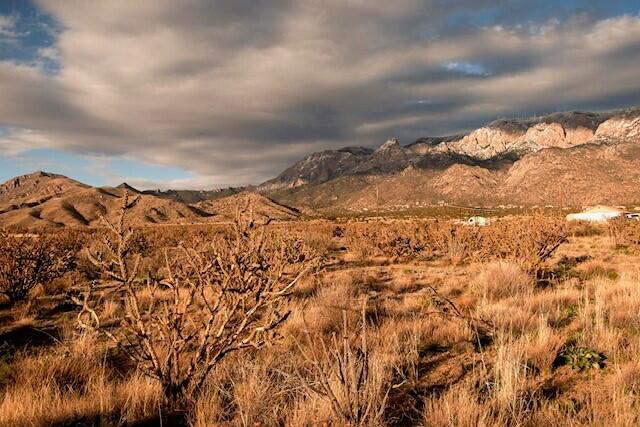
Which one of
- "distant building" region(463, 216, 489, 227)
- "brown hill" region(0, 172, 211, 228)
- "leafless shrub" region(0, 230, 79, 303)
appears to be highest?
"brown hill" region(0, 172, 211, 228)

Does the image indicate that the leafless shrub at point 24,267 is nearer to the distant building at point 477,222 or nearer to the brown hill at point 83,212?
the distant building at point 477,222

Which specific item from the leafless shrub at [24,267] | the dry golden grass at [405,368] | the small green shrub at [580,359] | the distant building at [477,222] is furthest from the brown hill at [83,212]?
the small green shrub at [580,359]

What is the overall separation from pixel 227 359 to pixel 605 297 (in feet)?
25.5

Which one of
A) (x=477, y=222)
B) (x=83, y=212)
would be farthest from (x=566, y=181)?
(x=83, y=212)

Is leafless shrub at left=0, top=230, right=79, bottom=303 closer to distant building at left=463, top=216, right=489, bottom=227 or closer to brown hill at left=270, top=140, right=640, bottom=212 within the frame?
distant building at left=463, top=216, right=489, bottom=227

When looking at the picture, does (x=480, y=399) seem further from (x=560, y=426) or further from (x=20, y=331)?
(x=20, y=331)

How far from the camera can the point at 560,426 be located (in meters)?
3.46

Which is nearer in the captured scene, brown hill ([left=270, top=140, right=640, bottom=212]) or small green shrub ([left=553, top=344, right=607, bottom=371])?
small green shrub ([left=553, top=344, right=607, bottom=371])

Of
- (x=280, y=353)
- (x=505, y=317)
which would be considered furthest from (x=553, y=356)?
(x=280, y=353)

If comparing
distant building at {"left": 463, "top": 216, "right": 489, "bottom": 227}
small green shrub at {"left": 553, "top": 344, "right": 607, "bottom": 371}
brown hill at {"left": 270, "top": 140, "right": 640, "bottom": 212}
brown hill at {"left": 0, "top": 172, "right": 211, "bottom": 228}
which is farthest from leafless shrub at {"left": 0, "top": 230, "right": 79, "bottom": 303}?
brown hill at {"left": 270, "top": 140, "right": 640, "bottom": 212}

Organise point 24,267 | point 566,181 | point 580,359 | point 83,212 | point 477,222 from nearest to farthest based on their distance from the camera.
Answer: point 580,359 → point 24,267 → point 477,222 → point 83,212 → point 566,181

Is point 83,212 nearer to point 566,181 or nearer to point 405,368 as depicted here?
point 405,368

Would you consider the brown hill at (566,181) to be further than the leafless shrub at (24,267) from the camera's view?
Yes

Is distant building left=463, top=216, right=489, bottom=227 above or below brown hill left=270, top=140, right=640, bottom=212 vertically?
below
